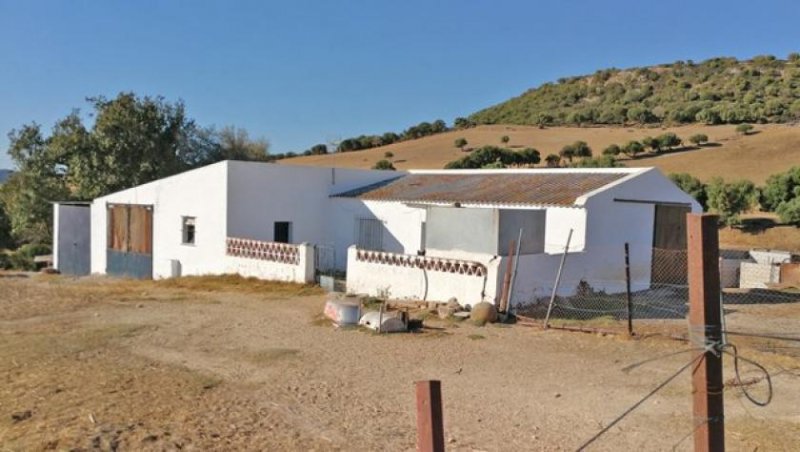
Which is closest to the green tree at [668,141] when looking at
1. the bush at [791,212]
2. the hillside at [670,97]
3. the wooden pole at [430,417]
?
the hillside at [670,97]

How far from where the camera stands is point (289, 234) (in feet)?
79.6

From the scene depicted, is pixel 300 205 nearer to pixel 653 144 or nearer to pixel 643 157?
pixel 643 157

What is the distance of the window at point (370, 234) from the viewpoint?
2410 cm

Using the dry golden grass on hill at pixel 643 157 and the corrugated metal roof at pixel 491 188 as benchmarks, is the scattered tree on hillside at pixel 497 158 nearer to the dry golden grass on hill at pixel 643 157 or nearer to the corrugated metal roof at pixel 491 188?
the dry golden grass on hill at pixel 643 157

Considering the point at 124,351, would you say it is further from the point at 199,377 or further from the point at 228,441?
the point at 228,441

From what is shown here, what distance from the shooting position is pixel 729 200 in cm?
3875

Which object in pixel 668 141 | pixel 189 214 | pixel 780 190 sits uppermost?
pixel 668 141

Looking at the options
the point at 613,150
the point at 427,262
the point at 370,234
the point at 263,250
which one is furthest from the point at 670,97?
the point at 427,262

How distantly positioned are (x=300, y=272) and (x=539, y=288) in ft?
23.5

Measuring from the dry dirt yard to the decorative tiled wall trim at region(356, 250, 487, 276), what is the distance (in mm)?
1917

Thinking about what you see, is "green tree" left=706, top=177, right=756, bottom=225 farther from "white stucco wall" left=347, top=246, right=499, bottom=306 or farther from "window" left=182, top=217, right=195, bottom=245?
"window" left=182, top=217, right=195, bottom=245

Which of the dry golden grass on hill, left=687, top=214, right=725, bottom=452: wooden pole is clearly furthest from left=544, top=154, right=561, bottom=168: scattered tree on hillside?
left=687, top=214, right=725, bottom=452: wooden pole

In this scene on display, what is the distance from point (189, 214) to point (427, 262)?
11.3 meters

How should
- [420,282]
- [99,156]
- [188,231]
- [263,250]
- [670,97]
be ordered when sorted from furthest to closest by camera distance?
[670,97] < [99,156] < [188,231] < [263,250] < [420,282]
